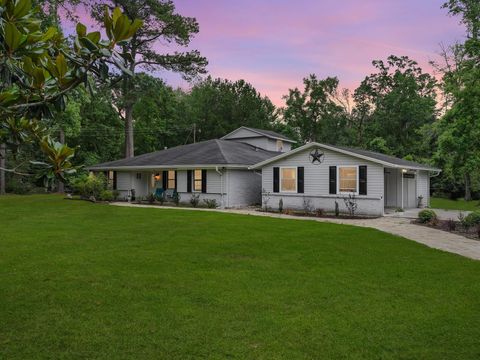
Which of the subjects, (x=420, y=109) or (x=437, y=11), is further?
(x=420, y=109)

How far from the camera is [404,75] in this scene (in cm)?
4094

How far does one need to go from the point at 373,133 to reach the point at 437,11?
75.0 ft

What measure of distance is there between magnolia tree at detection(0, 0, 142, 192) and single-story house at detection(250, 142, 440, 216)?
1537cm

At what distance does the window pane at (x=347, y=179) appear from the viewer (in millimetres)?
17359

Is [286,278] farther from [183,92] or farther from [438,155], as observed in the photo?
[183,92]

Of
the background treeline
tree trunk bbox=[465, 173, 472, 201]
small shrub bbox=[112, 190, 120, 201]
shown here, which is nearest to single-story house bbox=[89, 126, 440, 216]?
small shrub bbox=[112, 190, 120, 201]

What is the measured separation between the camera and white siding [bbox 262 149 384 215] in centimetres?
1678

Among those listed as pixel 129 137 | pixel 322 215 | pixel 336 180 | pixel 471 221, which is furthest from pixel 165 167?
pixel 471 221

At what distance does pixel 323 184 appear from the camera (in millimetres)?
18172

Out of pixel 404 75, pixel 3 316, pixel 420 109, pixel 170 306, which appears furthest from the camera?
pixel 404 75

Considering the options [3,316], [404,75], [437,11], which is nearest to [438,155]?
[437,11]

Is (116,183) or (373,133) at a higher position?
(373,133)

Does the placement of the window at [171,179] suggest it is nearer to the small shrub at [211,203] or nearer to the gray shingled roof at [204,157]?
the gray shingled roof at [204,157]

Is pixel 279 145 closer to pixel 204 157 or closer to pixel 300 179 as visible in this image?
pixel 204 157
